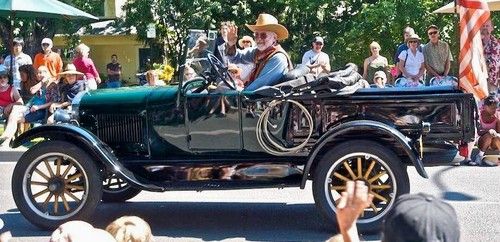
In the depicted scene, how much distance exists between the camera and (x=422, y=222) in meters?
2.43

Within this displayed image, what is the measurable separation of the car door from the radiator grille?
0.48m

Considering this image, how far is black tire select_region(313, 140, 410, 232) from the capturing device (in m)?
7.05

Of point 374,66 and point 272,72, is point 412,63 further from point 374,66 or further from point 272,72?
point 272,72

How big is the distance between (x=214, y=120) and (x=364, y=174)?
1328 millimetres

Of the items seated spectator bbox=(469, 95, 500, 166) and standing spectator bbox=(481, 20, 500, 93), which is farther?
standing spectator bbox=(481, 20, 500, 93)

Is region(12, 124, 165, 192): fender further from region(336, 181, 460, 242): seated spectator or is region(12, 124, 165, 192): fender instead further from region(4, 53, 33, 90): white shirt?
region(4, 53, 33, 90): white shirt

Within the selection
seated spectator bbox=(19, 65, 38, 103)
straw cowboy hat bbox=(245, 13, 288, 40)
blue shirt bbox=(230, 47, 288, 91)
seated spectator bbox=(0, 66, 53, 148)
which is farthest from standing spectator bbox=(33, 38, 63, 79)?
blue shirt bbox=(230, 47, 288, 91)

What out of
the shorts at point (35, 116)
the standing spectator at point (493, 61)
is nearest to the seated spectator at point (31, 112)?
the shorts at point (35, 116)

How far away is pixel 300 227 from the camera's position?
7672 mm

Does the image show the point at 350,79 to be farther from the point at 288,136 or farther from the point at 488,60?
the point at 488,60

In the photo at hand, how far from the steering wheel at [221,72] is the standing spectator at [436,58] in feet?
20.7

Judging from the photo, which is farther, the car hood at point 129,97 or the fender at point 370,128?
A: the car hood at point 129,97

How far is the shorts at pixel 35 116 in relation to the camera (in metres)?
12.3

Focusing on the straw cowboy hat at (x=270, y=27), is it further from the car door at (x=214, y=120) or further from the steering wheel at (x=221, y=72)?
the car door at (x=214, y=120)
